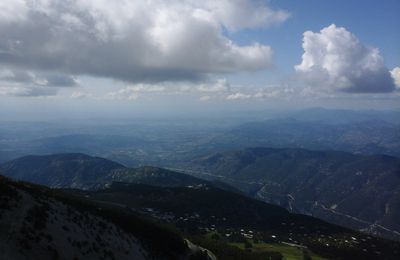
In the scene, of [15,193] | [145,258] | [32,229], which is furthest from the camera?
[145,258]

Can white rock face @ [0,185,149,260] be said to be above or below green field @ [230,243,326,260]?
above

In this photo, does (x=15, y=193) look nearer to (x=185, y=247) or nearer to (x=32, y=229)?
(x=32, y=229)

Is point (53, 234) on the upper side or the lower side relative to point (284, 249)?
upper

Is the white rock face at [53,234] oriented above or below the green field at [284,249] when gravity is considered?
above

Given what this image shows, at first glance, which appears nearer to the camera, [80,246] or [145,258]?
[80,246]

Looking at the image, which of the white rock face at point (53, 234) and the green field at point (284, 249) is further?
the green field at point (284, 249)

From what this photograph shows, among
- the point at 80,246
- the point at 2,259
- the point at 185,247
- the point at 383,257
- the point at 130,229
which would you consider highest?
the point at 2,259

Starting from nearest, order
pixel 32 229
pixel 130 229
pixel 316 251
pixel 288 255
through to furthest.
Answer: pixel 32 229 → pixel 130 229 → pixel 288 255 → pixel 316 251

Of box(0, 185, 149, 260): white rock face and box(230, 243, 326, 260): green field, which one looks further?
box(230, 243, 326, 260): green field

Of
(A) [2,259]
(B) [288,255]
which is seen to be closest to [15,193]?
(A) [2,259]

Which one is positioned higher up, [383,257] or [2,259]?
[2,259]

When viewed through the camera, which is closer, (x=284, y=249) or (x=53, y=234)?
(x=53, y=234)
